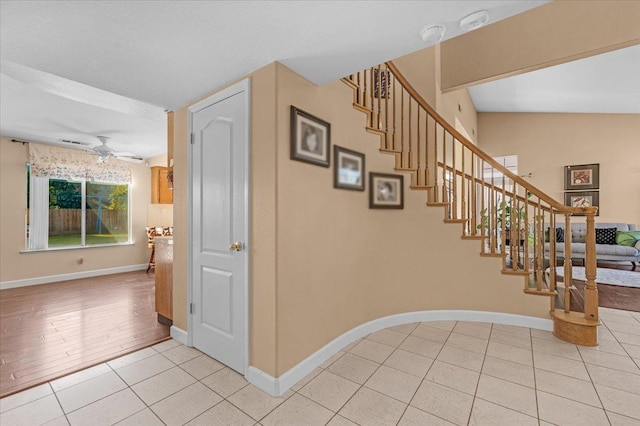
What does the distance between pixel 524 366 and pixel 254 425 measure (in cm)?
202

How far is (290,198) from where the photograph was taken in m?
2.01

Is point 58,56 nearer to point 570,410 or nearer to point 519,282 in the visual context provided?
point 570,410

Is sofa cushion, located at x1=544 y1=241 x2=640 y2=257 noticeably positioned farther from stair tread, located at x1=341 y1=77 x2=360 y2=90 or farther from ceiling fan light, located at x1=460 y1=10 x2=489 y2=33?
ceiling fan light, located at x1=460 y1=10 x2=489 y2=33

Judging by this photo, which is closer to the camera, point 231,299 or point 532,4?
point 532,4

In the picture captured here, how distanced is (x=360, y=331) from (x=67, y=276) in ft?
18.1

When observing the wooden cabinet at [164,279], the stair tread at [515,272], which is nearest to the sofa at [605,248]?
the stair tread at [515,272]

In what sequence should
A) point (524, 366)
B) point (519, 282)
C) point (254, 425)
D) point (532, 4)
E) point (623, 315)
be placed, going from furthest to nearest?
point (623, 315) → point (519, 282) → point (524, 366) → point (254, 425) → point (532, 4)

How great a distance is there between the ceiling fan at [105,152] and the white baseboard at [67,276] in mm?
2121

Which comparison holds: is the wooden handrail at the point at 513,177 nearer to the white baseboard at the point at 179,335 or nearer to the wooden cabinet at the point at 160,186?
the white baseboard at the point at 179,335

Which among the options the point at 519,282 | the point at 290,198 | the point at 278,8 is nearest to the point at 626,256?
the point at 519,282

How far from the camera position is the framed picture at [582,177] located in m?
6.38

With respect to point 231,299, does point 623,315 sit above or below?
below

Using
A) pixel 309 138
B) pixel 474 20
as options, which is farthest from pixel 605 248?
pixel 309 138

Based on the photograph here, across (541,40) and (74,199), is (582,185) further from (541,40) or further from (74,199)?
(74,199)
